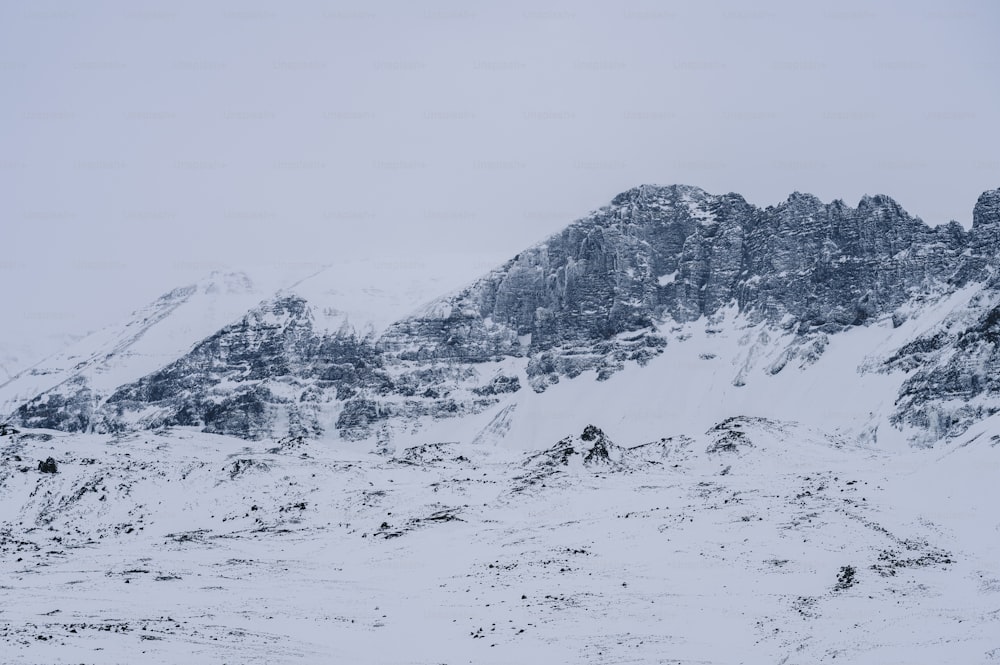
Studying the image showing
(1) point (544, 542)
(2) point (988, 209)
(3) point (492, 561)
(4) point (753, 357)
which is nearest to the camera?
(3) point (492, 561)

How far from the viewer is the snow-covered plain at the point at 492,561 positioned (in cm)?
2558

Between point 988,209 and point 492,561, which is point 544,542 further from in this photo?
point 988,209

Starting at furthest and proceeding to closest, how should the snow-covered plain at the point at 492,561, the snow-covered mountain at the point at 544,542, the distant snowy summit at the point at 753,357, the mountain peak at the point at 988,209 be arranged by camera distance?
1. the mountain peak at the point at 988,209
2. the distant snowy summit at the point at 753,357
3. the snow-covered mountain at the point at 544,542
4. the snow-covered plain at the point at 492,561

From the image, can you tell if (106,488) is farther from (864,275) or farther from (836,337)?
(864,275)

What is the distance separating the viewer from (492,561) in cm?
4144

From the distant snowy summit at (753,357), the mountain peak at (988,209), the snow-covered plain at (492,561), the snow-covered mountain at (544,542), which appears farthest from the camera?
the mountain peak at (988,209)

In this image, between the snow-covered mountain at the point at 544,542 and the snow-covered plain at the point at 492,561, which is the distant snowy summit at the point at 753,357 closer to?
the snow-covered mountain at the point at 544,542

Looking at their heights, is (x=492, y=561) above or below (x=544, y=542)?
above

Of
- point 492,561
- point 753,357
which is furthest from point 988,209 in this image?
point 492,561

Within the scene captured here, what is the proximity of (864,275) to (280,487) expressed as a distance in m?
149

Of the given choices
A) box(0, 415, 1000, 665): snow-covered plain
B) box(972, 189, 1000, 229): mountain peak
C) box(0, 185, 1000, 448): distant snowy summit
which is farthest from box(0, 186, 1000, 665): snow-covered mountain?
box(972, 189, 1000, 229): mountain peak

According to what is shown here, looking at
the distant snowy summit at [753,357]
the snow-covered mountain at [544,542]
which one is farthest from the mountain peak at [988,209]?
the snow-covered mountain at [544,542]

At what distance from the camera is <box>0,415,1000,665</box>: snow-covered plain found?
1007 inches

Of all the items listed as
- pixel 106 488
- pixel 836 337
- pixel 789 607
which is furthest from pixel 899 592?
pixel 836 337
